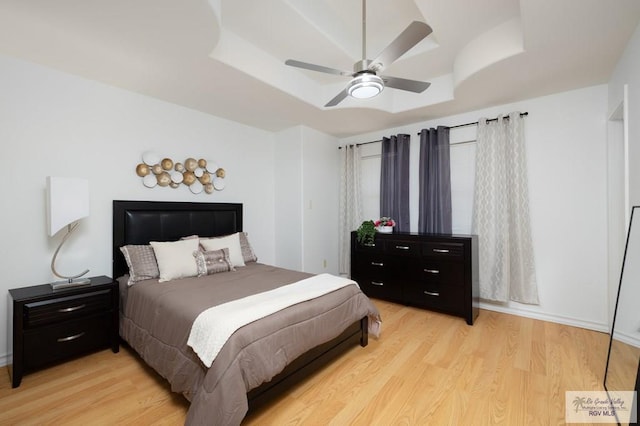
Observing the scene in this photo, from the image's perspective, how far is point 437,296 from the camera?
10.9ft

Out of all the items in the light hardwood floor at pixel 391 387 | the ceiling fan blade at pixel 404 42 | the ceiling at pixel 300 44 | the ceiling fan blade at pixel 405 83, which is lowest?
the light hardwood floor at pixel 391 387

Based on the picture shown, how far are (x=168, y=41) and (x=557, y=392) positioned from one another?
12.0 feet

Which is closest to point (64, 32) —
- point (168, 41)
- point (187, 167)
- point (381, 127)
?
point (168, 41)

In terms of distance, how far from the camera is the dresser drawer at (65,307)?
206cm

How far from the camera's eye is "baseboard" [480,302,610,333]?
Answer: 2.88m

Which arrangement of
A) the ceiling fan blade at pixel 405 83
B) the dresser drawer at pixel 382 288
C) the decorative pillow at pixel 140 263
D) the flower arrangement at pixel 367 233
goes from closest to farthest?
the ceiling fan blade at pixel 405 83 → the decorative pillow at pixel 140 263 → the dresser drawer at pixel 382 288 → the flower arrangement at pixel 367 233

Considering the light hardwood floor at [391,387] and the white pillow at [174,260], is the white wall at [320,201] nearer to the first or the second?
the white pillow at [174,260]

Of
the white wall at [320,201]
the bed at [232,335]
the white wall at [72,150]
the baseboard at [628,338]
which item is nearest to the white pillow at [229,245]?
the bed at [232,335]

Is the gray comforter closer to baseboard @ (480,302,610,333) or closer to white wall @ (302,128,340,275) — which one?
white wall @ (302,128,340,275)

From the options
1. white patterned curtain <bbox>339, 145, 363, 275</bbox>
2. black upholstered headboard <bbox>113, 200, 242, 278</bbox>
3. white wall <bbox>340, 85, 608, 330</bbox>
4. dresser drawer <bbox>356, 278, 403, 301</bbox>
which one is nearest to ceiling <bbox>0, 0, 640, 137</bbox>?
white wall <bbox>340, 85, 608, 330</bbox>

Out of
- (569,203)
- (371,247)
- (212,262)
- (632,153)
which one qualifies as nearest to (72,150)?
(212,262)

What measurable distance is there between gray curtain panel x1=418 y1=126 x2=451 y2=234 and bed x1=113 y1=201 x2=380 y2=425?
173 cm

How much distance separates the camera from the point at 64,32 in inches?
77.4

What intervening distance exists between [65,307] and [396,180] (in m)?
3.83
